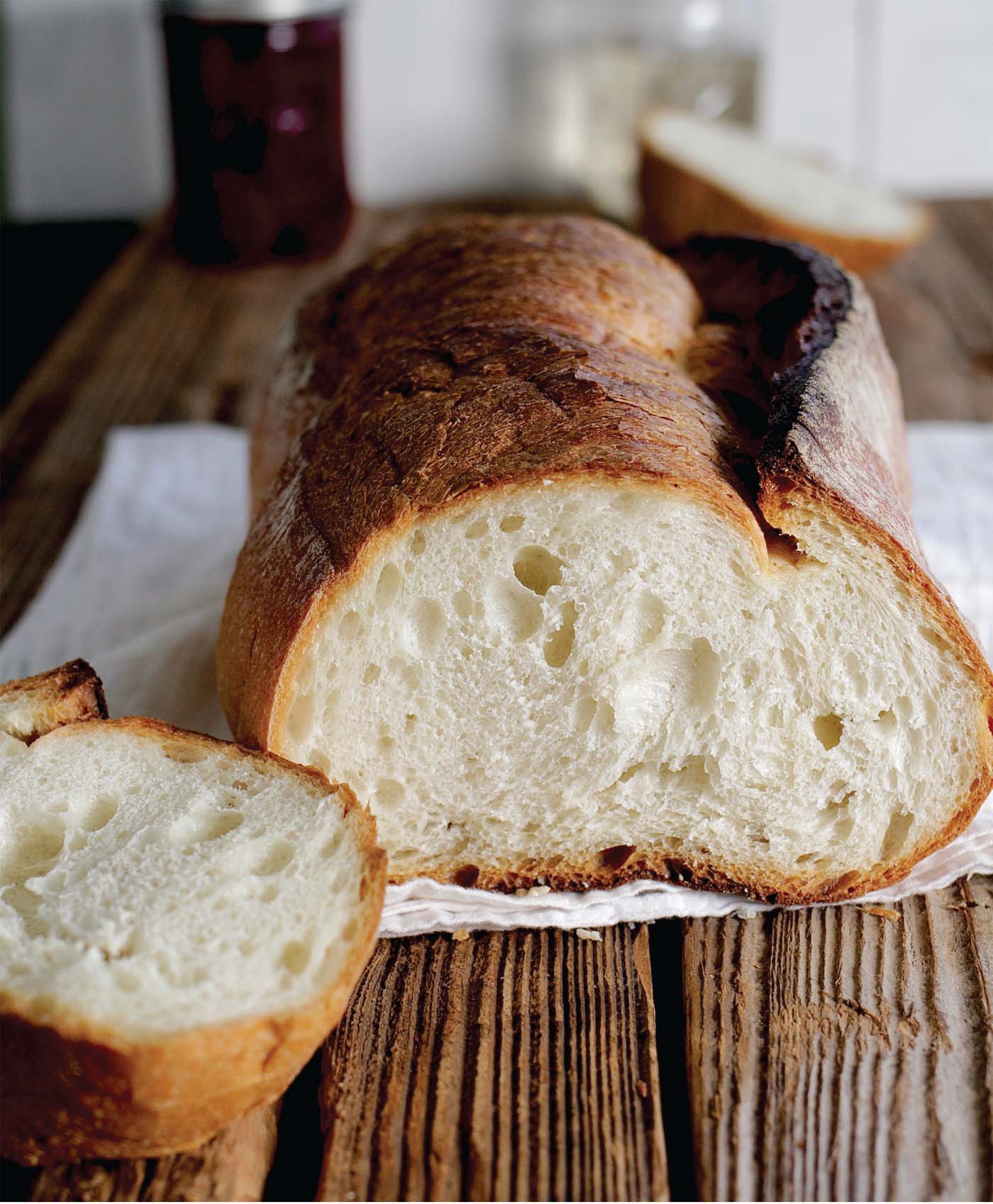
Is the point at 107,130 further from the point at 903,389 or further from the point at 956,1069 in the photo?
the point at 956,1069

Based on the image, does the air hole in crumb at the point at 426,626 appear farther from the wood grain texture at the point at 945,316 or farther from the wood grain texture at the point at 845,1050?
the wood grain texture at the point at 945,316

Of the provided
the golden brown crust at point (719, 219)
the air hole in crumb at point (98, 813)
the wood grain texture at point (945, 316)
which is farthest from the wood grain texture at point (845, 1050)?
the golden brown crust at point (719, 219)

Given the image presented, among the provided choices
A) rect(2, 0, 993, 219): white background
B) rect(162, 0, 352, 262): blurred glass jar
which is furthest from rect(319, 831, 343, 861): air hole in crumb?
rect(2, 0, 993, 219): white background

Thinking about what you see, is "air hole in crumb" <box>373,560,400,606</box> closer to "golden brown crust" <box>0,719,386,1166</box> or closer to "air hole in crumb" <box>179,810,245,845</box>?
"air hole in crumb" <box>179,810,245,845</box>

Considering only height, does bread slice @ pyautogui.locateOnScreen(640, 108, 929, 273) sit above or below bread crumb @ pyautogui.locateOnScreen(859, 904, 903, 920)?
above

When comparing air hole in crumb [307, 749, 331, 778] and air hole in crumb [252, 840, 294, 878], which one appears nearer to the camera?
air hole in crumb [252, 840, 294, 878]

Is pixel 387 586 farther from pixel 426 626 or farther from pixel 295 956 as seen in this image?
pixel 295 956
